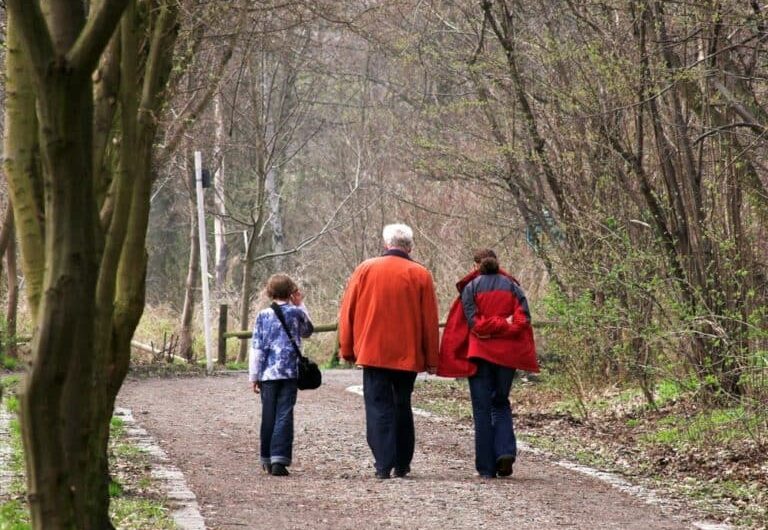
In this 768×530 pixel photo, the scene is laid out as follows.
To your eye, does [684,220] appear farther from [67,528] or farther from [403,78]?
[403,78]

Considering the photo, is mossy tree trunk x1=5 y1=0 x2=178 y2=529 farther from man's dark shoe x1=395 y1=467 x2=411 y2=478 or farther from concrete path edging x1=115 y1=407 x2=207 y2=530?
man's dark shoe x1=395 y1=467 x2=411 y2=478

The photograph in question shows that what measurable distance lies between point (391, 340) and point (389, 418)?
0.58 m

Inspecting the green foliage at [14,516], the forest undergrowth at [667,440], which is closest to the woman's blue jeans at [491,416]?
the forest undergrowth at [667,440]

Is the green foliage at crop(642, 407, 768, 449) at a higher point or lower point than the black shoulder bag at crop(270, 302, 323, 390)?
lower

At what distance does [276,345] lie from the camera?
10734mm

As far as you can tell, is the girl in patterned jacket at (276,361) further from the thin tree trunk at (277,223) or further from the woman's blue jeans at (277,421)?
the thin tree trunk at (277,223)

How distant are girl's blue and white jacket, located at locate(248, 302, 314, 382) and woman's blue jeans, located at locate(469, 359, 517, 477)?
4.55 feet

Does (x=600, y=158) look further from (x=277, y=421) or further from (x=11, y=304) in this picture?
(x=11, y=304)

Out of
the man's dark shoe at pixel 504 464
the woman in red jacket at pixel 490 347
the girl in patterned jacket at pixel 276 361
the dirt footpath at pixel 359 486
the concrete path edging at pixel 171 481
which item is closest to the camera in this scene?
the concrete path edging at pixel 171 481

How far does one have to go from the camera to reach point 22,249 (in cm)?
594

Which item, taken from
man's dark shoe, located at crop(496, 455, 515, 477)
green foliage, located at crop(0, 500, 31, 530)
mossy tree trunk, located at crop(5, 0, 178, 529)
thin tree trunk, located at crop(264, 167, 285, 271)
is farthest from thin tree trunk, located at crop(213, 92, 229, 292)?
mossy tree trunk, located at crop(5, 0, 178, 529)

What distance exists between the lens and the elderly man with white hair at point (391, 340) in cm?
1023

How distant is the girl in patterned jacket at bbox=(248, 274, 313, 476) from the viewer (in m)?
10.7

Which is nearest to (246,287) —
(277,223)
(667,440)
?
(277,223)
